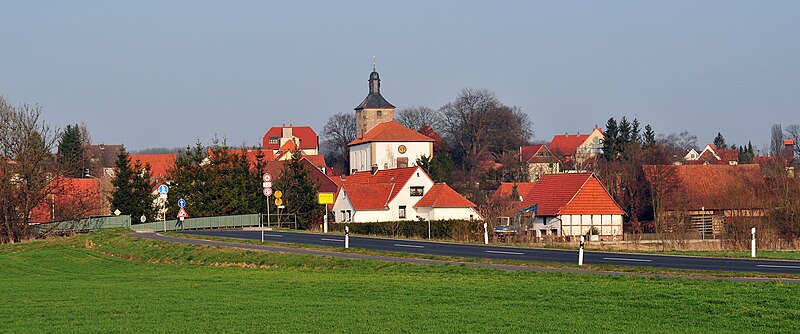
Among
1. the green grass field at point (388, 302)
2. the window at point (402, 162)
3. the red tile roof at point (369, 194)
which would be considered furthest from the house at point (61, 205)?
the window at point (402, 162)

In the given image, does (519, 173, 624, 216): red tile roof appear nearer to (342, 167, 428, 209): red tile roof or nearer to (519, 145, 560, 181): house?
(342, 167, 428, 209): red tile roof

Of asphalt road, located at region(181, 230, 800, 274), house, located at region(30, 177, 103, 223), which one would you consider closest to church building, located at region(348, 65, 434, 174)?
house, located at region(30, 177, 103, 223)

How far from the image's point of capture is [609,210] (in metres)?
67.7

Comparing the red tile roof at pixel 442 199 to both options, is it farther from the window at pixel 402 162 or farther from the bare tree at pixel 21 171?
the window at pixel 402 162

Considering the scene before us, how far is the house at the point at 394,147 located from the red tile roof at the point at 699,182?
62481 mm

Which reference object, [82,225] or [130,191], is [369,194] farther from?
[82,225]

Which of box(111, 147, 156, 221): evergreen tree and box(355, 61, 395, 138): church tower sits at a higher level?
box(355, 61, 395, 138): church tower

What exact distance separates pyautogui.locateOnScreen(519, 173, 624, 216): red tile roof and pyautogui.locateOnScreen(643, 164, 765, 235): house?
405cm

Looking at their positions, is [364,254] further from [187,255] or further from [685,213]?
[685,213]

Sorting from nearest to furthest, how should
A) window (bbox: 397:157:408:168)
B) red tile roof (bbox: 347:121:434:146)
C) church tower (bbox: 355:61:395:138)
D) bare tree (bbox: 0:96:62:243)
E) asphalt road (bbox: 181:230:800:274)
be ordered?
asphalt road (bbox: 181:230:800:274) < bare tree (bbox: 0:96:62:243) < window (bbox: 397:157:408:168) < red tile roof (bbox: 347:121:434:146) < church tower (bbox: 355:61:395:138)

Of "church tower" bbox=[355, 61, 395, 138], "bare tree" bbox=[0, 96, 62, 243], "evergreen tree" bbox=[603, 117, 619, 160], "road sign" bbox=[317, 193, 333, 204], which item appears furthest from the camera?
"church tower" bbox=[355, 61, 395, 138]

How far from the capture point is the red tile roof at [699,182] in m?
73.4

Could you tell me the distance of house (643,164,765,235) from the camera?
69.0m

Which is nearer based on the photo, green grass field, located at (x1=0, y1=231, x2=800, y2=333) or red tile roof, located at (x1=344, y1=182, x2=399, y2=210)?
green grass field, located at (x1=0, y1=231, x2=800, y2=333)
